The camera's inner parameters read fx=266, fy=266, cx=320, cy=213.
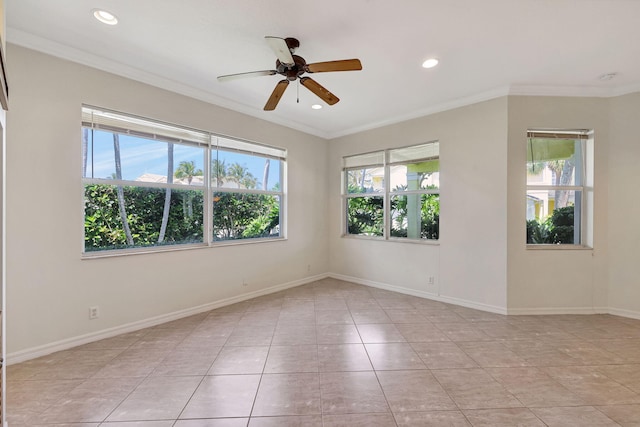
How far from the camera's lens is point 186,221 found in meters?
3.53

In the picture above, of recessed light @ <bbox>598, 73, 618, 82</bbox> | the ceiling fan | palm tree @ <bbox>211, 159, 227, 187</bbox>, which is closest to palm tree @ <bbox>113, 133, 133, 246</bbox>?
palm tree @ <bbox>211, 159, 227, 187</bbox>

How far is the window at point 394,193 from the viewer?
419cm

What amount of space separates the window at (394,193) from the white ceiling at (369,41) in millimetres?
1140

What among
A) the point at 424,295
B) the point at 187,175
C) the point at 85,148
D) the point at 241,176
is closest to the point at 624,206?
the point at 424,295

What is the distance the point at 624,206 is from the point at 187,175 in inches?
221

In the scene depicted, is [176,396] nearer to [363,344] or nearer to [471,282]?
[363,344]

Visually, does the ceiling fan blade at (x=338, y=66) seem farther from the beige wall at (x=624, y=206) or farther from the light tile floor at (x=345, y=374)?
the beige wall at (x=624, y=206)

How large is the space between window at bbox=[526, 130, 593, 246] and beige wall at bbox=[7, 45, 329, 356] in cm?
443

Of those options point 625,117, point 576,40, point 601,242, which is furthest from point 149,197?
point 625,117

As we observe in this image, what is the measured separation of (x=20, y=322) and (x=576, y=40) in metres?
5.60

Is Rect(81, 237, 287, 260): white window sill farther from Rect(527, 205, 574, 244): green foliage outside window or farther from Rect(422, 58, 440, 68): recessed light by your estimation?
Rect(527, 205, 574, 244): green foliage outside window

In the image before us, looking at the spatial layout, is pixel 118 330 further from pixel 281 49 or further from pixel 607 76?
pixel 607 76

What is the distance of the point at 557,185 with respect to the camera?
11.7 ft

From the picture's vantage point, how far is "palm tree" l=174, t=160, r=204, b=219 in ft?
11.4
